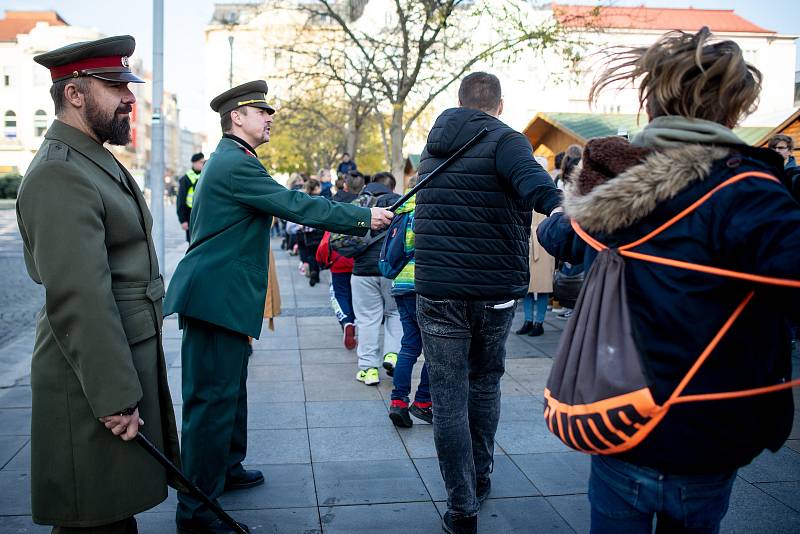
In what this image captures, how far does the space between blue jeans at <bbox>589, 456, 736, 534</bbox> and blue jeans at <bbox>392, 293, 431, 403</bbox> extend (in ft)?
10.7

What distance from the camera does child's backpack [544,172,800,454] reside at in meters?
1.91

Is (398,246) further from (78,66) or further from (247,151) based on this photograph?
(78,66)

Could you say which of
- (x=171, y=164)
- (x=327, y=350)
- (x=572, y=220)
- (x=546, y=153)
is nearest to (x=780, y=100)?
(x=546, y=153)

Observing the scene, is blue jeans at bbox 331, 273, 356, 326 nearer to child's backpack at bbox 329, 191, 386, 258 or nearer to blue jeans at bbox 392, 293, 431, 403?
child's backpack at bbox 329, 191, 386, 258

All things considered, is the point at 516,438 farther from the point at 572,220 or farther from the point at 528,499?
the point at 572,220

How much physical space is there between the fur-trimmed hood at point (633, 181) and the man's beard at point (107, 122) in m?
1.63

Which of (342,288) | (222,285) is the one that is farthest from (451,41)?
(222,285)

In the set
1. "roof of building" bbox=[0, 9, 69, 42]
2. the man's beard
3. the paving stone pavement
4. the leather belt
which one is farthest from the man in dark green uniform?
"roof of building" bbox=[0, 9, 69, 42]

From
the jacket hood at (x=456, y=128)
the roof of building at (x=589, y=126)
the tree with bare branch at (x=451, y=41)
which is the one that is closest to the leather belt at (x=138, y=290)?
the jacket hood at (x=456, y=128)

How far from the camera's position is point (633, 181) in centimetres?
195

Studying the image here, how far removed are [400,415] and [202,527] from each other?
193cm

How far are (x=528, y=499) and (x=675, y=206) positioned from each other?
8.32 ft

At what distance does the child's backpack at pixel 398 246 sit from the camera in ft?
15.8

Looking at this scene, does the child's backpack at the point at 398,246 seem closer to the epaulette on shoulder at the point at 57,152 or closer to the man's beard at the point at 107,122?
the man's beard at the point at 107,122
